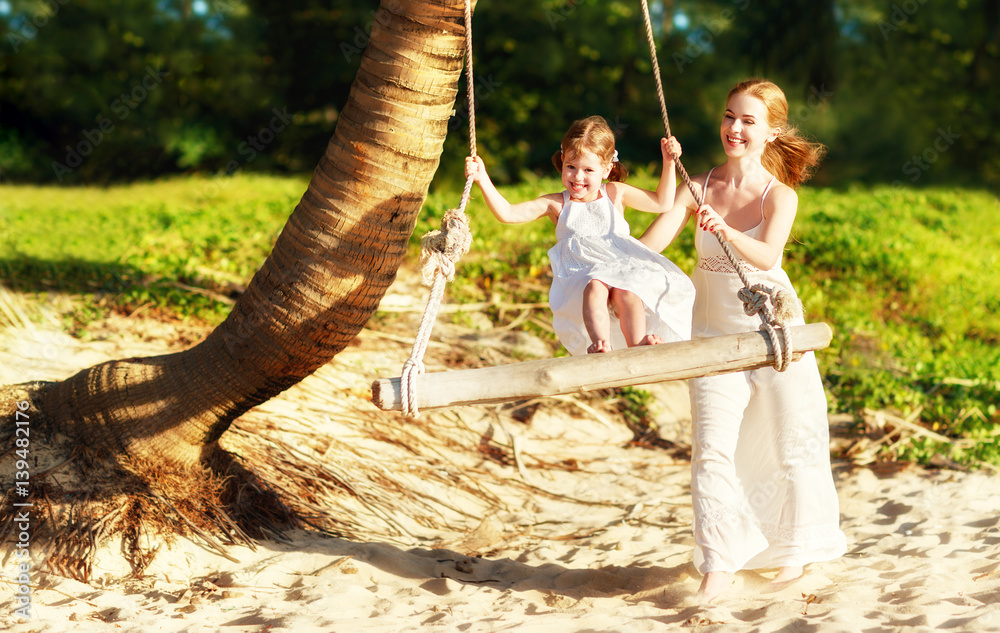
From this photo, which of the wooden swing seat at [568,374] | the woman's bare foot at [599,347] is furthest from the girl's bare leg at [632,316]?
the wooden swing seat at [568,374]

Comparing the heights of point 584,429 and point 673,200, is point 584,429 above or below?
below

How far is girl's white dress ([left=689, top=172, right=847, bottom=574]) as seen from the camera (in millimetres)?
3178

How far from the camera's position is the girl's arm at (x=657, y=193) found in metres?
3.12

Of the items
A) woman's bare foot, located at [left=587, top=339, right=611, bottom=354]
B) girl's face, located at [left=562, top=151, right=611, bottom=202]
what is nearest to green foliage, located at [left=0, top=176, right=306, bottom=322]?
girl's face, located at [left=562, top=151, right=611, bottom=202]

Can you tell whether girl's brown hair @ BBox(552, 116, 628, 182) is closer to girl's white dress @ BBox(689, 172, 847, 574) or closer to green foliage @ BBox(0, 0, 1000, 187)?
girl's white dress @ BBox(689, 172, 847, 574)

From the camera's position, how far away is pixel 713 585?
123 inches

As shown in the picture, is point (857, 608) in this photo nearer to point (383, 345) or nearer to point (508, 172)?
point (383, 345)

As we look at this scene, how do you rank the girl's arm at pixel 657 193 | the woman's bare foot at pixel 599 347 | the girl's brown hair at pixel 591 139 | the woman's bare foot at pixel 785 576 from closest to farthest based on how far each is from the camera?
1. the woman's bare foot at pixel 599 347
2. the girl's brown hair at pixel 591 139
3. the girl's arm at pixel 657 193
4. the woman's bare foot at pixel 785 576

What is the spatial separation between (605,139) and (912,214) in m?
8.27

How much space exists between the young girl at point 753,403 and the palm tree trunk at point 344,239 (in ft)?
3.09

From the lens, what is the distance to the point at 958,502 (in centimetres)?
440

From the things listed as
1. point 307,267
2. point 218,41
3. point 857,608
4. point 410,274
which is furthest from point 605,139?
point 218,41

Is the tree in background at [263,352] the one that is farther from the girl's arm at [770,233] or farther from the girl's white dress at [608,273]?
the girl's arm at [770,233]

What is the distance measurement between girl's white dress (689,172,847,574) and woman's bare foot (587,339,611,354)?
0.51 meters
